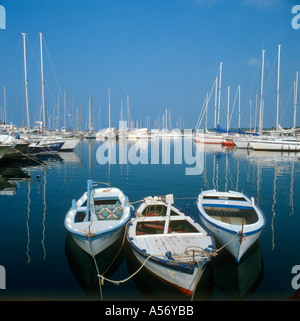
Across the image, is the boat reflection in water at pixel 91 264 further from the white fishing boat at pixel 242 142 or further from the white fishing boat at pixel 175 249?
the white fishing boat at pixel 242 142

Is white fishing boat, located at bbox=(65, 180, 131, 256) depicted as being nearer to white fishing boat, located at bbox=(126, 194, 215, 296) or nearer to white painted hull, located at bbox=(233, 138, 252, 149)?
white fishing boat, located at bbox=(126, 194, 215, 296)

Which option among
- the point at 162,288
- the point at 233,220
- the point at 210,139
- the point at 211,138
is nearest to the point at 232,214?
the point at 233,220

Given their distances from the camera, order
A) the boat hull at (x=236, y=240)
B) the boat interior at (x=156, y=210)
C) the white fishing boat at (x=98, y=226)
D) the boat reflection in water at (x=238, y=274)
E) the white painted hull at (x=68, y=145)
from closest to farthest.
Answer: the boat reflection in water at (x=238, y=274) < the boat hull at (x=236, y=240) < the white fishing boat at (x=98, y=226) < the boat interior at (x=156, y=210) < the white painted hull at (x=68, y=145)

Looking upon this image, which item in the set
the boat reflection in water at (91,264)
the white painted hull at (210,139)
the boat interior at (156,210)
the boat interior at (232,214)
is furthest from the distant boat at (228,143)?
the boat reflection in water at (91,264)

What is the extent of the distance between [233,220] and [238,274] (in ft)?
11.2

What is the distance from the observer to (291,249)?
923cm

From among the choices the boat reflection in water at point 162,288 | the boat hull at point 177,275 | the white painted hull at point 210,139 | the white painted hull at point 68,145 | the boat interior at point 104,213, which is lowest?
the boat reflection in water at point 162,288

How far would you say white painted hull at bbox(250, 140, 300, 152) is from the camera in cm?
4372

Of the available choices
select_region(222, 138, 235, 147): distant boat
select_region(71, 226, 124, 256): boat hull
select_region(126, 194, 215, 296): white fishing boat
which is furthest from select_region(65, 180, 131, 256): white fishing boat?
select_region(222, 138, 235, 147): distant boat

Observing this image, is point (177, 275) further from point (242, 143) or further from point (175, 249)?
point (242, 143)

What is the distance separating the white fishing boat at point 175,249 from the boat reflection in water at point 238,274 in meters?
1.02

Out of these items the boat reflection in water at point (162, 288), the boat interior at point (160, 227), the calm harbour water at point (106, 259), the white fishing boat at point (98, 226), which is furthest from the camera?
the boat interior at point (160, 227)

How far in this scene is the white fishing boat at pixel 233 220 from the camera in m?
7.95
